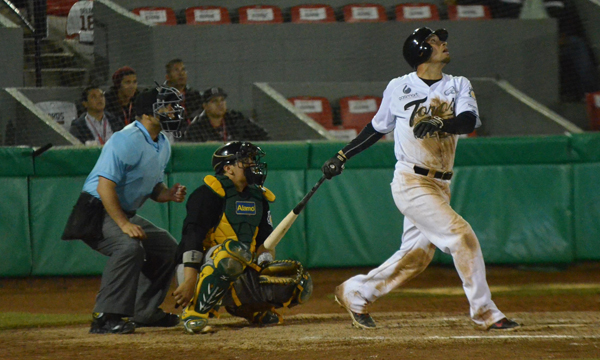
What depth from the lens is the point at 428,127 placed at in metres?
4.10

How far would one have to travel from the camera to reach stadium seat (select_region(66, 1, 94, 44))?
9445 millimetres

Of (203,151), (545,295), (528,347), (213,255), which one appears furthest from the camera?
(203,151)

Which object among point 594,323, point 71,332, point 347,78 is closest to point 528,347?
point 594,323

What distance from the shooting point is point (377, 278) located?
4551mm

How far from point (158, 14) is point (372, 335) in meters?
7.02

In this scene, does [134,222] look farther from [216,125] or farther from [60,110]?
[60,110]

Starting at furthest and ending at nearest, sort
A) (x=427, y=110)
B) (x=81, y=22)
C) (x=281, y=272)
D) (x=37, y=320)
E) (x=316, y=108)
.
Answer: (x=81, y=22)
(x=316, y=108)
(x=37, y=320)
(x=281, y=272)
(x=427, y=110)

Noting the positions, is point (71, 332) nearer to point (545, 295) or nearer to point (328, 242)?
point (328, 242)

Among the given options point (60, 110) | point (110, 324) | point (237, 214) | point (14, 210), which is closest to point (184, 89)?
point (60, 110)

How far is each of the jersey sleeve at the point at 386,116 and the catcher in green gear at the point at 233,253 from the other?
0.72m

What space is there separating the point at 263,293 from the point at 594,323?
6.51 ft

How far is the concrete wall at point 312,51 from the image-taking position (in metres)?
9.45

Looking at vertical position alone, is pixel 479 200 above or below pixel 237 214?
below

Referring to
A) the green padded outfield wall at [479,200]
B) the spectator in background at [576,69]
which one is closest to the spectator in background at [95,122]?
the green padded outfield wall at [479,200]
